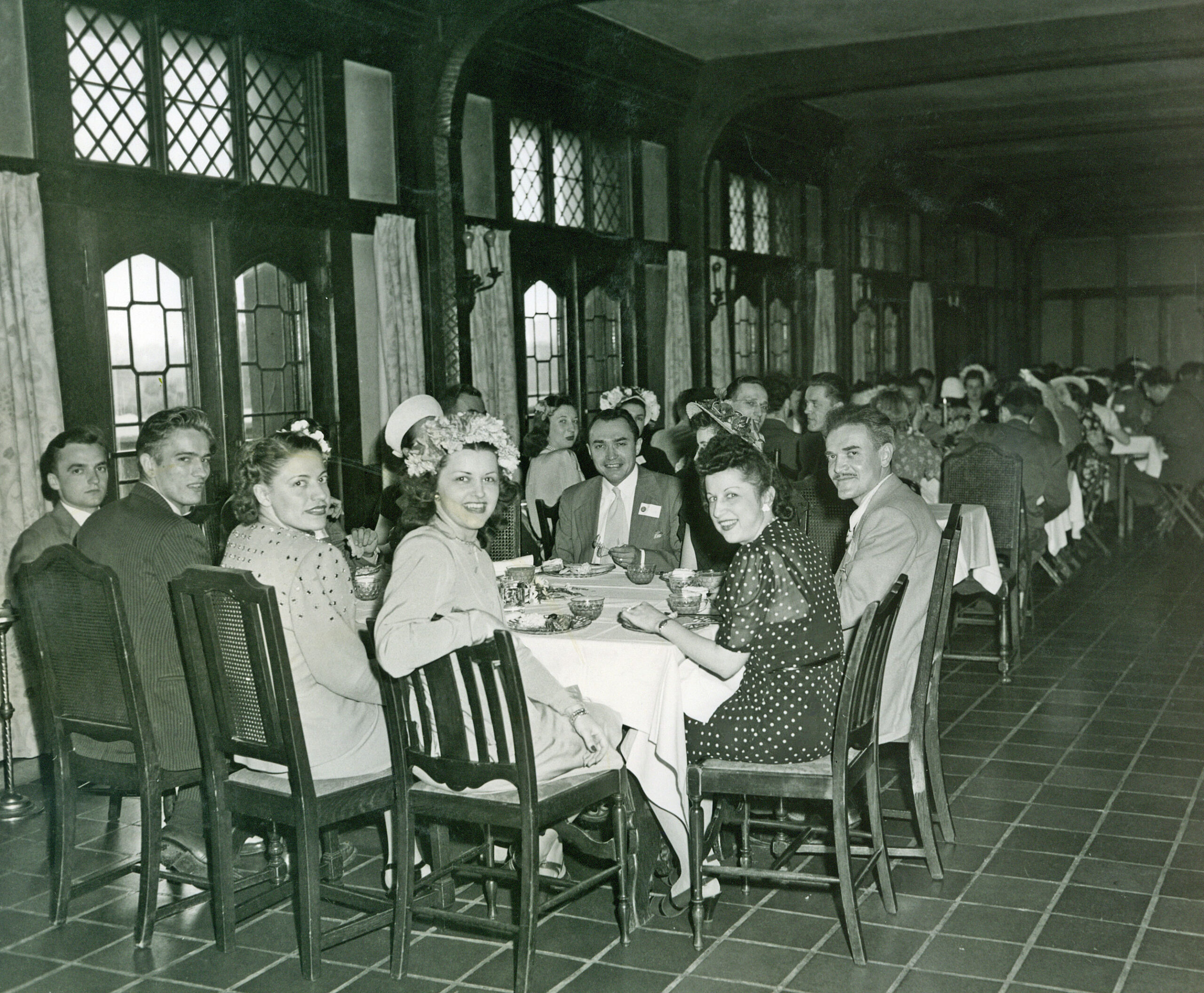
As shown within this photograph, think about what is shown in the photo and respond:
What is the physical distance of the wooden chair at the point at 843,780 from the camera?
125 inches

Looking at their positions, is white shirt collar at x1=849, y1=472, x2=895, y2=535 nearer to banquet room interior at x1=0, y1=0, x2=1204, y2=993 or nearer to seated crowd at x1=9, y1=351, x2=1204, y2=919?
seated crowd at x1=9, y1=351, x2=1204, y2=919

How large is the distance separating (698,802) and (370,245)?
14.0 feet

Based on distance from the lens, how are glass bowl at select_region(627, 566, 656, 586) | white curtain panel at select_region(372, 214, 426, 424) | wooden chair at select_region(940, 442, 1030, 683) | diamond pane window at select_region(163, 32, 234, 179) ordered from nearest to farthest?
glass bowl at select_region(627, 566, 656, 586)
diamond pane window at select_region(163, 32, 234, 179)
wooden chair at select_region(940, 442, 1030, 683)
white curtain panel at select_region(372, 214, 426, 424)

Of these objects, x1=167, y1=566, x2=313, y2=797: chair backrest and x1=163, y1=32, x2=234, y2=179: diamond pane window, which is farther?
x1=163, y1=32, x2=234, y2=179: diamond pane window

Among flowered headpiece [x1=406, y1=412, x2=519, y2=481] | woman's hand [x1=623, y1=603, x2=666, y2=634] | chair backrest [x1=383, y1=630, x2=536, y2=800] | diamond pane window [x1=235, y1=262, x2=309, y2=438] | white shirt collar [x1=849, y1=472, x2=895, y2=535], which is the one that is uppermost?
diamond pane window [x1=235, y1=262, x2=309, y2=438]

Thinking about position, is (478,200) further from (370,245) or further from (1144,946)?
(1144,946)

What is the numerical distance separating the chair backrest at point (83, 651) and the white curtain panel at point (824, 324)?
893 cm

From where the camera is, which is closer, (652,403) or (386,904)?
(386,904)

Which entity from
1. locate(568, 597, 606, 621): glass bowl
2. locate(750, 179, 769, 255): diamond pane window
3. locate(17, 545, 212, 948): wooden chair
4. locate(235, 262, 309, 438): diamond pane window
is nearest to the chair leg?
locate(17, 545, 212, 948): wooden chair

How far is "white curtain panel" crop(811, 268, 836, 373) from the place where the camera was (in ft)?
38.2

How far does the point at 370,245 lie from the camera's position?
6727 millimetres

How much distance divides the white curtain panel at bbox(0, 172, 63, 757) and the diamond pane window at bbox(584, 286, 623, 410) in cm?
428

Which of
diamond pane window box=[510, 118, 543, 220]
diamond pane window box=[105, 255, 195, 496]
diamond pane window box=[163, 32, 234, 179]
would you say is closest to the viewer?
diamond pane window box=[105, 255, 195, 496]

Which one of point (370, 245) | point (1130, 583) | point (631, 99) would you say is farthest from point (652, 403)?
point (1130, 583)
